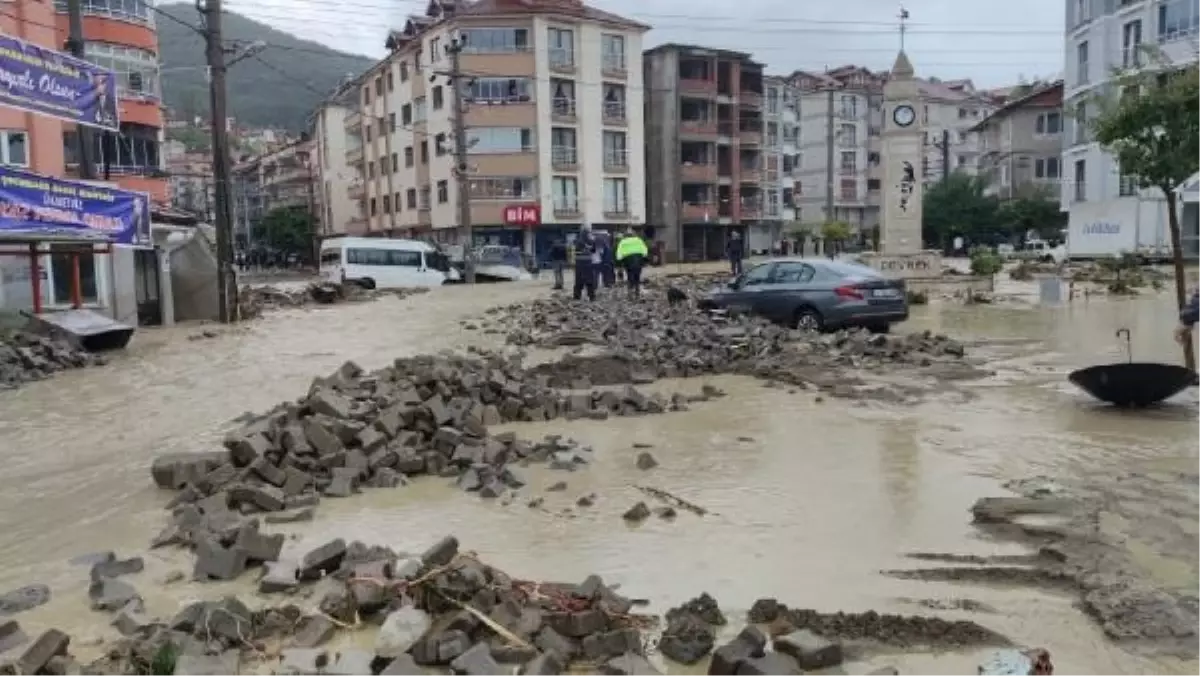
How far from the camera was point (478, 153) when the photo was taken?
180 ft

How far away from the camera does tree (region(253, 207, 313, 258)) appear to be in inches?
2948

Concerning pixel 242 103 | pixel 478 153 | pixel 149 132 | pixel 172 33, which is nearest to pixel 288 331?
pixel 149 132

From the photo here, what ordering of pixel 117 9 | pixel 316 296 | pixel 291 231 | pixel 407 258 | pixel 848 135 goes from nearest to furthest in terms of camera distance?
pixel 316 296 → pixel 117 9 → pixel 407 258 → pixel 291 231 → pixel 848 135

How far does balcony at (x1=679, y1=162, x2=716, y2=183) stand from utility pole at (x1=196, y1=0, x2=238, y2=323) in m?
42.9

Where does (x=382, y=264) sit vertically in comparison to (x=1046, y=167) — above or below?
below

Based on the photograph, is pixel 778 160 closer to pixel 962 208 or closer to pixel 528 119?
pixel 962 208

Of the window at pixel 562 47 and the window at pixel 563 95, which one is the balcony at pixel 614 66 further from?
the window at pixel 563 95

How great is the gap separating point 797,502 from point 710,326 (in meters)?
9.49

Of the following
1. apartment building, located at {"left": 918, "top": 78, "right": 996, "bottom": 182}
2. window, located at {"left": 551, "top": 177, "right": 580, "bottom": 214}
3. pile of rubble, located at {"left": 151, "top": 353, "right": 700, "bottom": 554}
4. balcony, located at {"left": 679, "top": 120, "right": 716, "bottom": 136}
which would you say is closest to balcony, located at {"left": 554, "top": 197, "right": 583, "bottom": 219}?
window, located at {"left": 551, "top": 177, "right": 580, "bottom": 214}

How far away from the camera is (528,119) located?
55.0 metres

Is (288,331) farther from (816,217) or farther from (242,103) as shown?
(242,103)

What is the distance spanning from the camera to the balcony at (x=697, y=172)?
64.2m

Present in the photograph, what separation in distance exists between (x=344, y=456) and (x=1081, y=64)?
52.8 meters

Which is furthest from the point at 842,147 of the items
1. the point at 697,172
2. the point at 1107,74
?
the point at 1107,74
